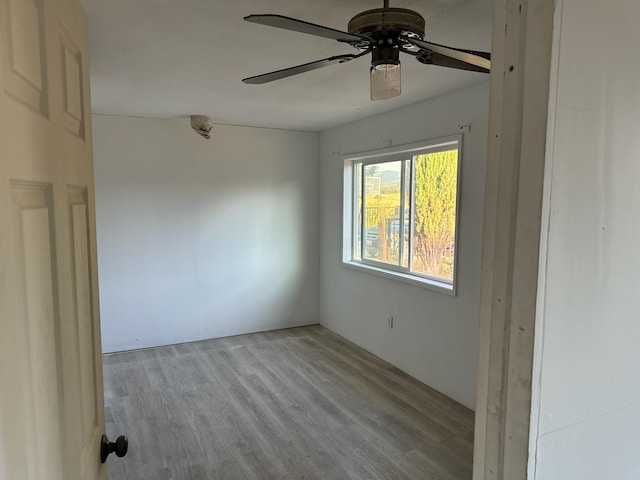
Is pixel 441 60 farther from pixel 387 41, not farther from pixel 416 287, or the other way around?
pixel 416 287

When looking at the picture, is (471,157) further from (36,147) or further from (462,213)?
(36,147)

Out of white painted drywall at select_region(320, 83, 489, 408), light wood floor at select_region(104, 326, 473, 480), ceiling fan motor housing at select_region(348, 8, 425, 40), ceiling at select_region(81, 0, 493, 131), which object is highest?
ceiling at select_region(81, 0, 493, 131)

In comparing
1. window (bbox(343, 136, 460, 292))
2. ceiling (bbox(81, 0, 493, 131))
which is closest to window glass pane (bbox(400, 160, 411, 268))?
window (bbox(343, 136, 460, 292))

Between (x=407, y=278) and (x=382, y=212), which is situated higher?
(x=382, y=212)

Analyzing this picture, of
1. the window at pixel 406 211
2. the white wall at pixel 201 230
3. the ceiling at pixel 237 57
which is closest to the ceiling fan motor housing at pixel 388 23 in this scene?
the ceiling at pixel 237 57

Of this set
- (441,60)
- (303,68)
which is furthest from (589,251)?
(303,68)

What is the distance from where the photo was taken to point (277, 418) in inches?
118

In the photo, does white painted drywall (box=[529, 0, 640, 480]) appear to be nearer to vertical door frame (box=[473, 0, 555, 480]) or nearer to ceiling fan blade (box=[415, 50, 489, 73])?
vertical door frame (box=[473, 0, 555, 480])

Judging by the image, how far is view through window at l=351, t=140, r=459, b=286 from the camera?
10.9 feet

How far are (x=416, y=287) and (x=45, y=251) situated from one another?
3197 millimetres

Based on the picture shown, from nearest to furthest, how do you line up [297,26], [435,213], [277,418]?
1. [297,26]
2. [277,418]
3. [435,213]

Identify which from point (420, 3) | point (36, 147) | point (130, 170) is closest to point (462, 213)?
point (420, 3)

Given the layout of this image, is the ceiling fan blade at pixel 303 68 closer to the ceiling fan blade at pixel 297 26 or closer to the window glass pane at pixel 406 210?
the ceiling fan blade at pixel 297 26

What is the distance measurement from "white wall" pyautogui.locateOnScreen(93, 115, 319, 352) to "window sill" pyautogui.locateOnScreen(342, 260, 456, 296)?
911 mm
